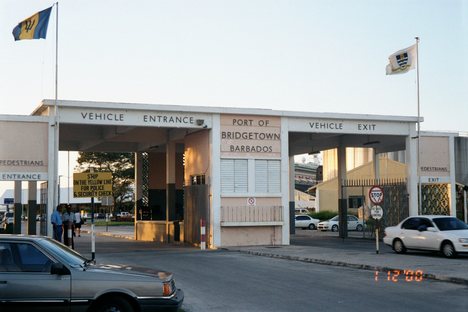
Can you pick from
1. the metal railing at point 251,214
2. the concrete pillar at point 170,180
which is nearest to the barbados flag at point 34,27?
the concrete pillar at point 170,180

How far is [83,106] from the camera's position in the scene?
82.1 ft

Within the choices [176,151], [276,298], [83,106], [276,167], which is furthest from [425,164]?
[276,298]

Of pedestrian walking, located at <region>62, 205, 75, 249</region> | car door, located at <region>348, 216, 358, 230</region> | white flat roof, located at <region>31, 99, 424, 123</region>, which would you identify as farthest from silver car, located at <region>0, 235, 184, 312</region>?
car door, located at <region>348, 216, 358, 230</region>

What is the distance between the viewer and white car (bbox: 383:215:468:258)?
21.2 meters

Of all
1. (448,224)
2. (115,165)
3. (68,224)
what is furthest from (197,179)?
(115,165)

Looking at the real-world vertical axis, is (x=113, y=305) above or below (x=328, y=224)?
above

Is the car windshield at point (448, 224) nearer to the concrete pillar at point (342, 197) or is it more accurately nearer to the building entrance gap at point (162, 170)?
the building entrance gap at point (162, 170)

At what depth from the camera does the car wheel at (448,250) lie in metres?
21.2

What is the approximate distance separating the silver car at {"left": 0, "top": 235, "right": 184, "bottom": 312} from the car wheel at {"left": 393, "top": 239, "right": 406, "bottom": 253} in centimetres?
1571

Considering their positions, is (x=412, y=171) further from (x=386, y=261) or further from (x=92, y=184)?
(x=92, y=184)

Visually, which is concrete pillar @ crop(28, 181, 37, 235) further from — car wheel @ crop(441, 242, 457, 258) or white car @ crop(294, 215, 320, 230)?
white car @ crop(294, 215, 320, 230)

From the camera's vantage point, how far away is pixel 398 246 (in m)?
23.6

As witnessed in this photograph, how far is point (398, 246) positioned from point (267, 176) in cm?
684

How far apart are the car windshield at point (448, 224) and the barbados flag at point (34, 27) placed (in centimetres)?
1597
